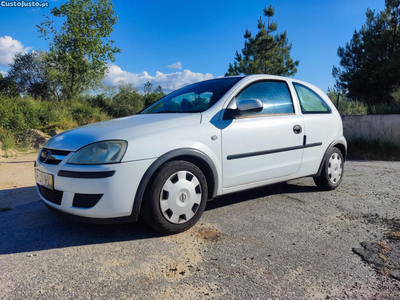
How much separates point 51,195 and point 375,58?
76.1ft

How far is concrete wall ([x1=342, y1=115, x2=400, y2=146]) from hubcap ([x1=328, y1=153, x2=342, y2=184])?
6928mm

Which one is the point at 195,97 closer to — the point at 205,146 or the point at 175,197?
the point at 205,146

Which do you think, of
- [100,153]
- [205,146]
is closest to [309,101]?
[205,146]

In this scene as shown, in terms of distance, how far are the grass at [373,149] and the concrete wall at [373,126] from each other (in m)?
0.37

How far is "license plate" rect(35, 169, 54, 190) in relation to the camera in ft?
8.58

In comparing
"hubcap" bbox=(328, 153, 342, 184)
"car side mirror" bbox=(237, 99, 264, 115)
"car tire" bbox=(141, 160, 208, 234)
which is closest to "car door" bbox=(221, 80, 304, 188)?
"car side mirror" bbox=(237, 99, 264, 115)

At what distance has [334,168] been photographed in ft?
14.2

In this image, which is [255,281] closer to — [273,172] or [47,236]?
[273,172]

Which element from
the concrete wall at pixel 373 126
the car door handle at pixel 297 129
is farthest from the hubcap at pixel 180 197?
the concrete wall at pixel 373 126

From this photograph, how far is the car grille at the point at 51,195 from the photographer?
8.48 ft

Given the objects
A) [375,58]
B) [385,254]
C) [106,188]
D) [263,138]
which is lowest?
[385,254]

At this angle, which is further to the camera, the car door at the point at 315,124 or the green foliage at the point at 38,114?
the green foliage at the point at 38,114

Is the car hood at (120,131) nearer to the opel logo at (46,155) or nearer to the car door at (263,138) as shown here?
the opel logo at (46,155)

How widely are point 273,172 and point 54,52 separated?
20152 millimetres
